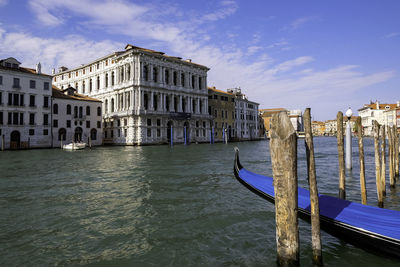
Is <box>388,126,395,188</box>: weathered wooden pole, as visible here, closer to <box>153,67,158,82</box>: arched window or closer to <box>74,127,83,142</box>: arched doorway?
<box>74,127,83,142</box>: arched doorway

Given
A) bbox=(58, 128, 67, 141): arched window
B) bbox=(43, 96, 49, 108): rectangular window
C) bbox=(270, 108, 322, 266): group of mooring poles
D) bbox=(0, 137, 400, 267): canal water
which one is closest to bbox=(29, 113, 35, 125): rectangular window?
bbox=(43, 96, 49, 108): rectangular window

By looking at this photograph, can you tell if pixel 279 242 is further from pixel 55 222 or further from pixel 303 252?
pixel 55 222

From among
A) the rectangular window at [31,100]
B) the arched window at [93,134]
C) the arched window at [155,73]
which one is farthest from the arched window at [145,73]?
the rectangular window at [31,100]

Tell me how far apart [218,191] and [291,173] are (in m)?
4.19

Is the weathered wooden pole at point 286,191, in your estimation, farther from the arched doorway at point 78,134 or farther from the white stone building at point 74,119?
the arched doorway at point 78,134

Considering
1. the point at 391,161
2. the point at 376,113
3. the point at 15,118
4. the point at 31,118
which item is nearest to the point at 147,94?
the point at 31,118

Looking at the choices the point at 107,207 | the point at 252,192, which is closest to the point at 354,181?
the point at 252,192

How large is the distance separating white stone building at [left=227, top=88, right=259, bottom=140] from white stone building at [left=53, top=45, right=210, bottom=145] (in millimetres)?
10896

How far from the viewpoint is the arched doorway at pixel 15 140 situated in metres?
24.5

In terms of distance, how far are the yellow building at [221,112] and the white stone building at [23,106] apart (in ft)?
77.6

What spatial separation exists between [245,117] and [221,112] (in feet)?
28.5

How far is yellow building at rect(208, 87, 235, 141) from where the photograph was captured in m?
44.6

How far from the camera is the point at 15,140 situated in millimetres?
24938

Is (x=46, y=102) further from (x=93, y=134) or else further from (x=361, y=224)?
(x=361, y=224)
